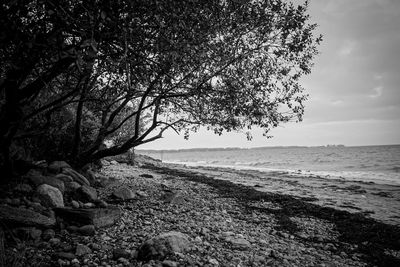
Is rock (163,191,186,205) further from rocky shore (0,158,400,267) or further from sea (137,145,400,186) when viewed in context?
sea (137,145,400,186)

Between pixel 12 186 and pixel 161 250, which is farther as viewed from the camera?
pixel 12 186

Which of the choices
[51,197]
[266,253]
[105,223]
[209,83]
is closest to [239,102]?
[209,83]

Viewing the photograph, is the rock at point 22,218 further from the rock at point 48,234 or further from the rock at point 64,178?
the rock at point 64,178

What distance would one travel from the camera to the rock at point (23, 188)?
6.52m

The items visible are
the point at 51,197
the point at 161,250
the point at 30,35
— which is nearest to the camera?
the point at 30,35

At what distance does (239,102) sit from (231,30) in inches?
98.8

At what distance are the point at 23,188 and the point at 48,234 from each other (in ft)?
6.81

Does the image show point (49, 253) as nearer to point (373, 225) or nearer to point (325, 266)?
point (325, 266)

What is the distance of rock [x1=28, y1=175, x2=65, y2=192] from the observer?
277 inches

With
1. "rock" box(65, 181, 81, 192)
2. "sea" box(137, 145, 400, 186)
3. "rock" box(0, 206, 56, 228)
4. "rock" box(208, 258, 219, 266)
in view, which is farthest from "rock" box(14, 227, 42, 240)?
"sea" box(137, 145, 400, 186)

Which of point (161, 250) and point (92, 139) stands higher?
point (92, 139)

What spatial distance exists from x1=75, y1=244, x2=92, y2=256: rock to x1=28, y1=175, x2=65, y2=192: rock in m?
2.86

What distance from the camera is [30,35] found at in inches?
160

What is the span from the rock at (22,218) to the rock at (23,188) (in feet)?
4.49
